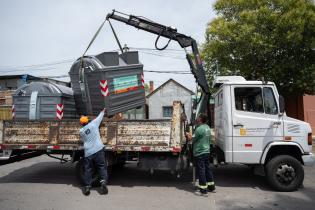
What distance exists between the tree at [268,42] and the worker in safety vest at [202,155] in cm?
A: 684

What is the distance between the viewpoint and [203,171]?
6328 mm

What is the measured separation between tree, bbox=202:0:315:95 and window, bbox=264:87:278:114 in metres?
5.88

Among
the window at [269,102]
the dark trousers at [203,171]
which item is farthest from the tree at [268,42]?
the dark trousers at [203,171]

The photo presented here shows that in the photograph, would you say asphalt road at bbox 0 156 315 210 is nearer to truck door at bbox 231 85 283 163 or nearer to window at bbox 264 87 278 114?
truck door at bbox 231 85 283 163

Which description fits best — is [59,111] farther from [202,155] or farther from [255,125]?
[255,125]

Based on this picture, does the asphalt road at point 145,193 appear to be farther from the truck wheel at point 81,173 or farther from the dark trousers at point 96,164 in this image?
the dark trousers at point 96,164

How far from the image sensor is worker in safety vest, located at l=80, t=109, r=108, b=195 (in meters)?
6.41

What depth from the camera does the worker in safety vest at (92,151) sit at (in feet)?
21.0

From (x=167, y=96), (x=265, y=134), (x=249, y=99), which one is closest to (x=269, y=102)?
(x=249, y=99)

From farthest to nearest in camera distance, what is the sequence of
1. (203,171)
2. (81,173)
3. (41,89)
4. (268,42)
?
(268,42), (41,89), (81,173), (203,171)

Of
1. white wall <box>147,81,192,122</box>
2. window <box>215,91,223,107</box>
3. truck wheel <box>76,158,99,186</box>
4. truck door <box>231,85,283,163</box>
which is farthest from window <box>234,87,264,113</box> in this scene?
white wall <box>147,81,192,122</box>

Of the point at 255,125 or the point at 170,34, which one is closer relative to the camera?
the point at 255,125

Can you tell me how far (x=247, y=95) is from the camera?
6.77 meters

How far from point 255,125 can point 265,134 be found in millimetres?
279
